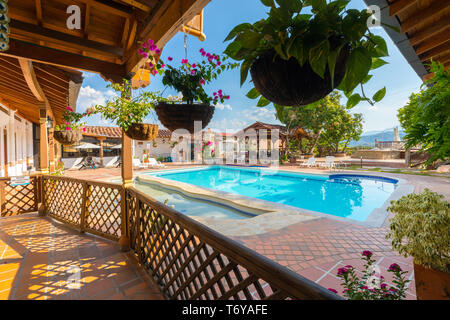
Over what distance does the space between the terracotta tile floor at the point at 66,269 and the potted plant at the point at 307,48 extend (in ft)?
7.29

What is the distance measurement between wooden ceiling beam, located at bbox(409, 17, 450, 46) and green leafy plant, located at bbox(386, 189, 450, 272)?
45.6 inches

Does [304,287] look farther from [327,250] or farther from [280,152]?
[280,152]

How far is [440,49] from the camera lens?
1.87 metres

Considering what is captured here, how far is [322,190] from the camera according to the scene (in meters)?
8.57

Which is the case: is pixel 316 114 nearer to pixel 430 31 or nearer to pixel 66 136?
pixel 430 31

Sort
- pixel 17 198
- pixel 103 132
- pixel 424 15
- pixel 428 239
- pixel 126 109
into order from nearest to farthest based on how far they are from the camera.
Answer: pixel 428 239 → pixel 424 15 → pixel 126 109 → pixel 17 198 → pixel 103 132

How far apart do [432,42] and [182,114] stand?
2.11 m

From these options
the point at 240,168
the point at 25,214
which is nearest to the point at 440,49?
the point at 25,214

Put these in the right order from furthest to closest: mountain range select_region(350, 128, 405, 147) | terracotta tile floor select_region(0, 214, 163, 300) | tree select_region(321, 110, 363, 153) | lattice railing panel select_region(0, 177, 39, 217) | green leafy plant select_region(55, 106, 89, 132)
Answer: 1. mountain range select_region(350, 128, 405, 147)
2. tree select_region(321, 110, 363, 153)
3. lattice railing panel select_region(0, 177, 39, 217)
4. green leafy plant select_region(55, 106, 89, 132)
5. terracotta tile floor select_region(0, 214, 163, 300)

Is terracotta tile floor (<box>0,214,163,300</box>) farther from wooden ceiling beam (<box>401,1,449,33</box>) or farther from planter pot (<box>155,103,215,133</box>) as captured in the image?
wooden ceiling beam (<box>401,1,449,33</box>)

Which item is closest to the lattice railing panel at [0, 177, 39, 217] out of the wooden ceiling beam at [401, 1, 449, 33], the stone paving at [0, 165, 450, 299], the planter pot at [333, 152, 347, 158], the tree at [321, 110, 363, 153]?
the stone paving at [0, 165, 450, 299]

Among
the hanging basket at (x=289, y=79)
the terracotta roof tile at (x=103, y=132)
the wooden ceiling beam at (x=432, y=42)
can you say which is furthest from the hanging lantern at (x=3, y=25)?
the terracotta roof tile at (x=103, y=132)

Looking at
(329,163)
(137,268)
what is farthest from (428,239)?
(329,163)

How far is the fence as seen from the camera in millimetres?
975
